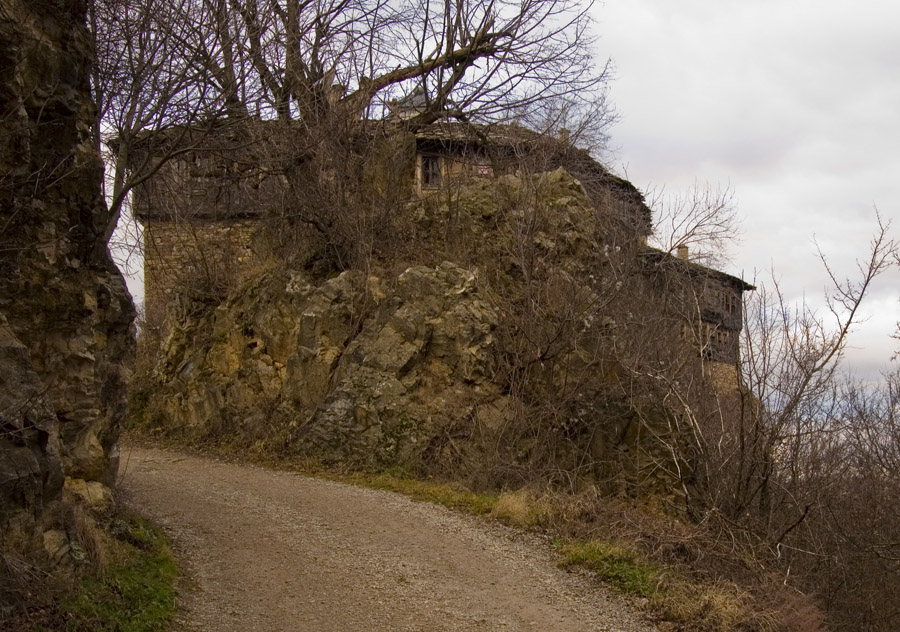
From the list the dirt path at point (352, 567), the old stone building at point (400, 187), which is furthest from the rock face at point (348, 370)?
the old stone building at point (400, 187)

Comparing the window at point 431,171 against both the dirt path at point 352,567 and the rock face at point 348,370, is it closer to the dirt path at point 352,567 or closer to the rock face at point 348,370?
the rock face at point 348,370

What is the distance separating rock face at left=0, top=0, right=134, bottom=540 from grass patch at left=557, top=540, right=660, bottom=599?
16.3 ft

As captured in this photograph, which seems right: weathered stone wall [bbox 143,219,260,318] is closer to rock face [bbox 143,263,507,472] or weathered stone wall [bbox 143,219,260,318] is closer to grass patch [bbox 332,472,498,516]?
rock face [bbox 143,263,507,472]

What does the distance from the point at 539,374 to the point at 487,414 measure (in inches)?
49.6

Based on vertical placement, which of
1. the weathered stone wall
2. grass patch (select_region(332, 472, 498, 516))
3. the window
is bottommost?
grass patch (select_region(332, 472, 498, 516))

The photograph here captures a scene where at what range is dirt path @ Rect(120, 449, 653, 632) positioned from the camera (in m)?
6.59

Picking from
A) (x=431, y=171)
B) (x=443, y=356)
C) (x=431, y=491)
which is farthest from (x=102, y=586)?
(x=431, y=171)

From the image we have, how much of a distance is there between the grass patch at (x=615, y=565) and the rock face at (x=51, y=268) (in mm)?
4976

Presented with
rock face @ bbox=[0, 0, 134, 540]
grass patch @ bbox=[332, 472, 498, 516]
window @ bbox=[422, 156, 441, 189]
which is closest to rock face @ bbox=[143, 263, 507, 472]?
grass patch @ bbox=[332, 472, 498, 516]

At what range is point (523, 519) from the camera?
9531mm

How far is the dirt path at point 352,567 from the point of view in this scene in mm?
6590

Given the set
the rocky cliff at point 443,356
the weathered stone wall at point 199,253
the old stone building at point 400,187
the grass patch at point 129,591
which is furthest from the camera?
the weathered stone wall at point 199,253

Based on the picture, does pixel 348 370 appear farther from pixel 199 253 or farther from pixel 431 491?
pixel 199 253

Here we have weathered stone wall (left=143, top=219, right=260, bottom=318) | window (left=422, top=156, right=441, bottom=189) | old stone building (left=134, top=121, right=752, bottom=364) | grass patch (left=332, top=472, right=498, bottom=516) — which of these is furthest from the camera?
window (left=422, top=156, right=441, bottom=189)
